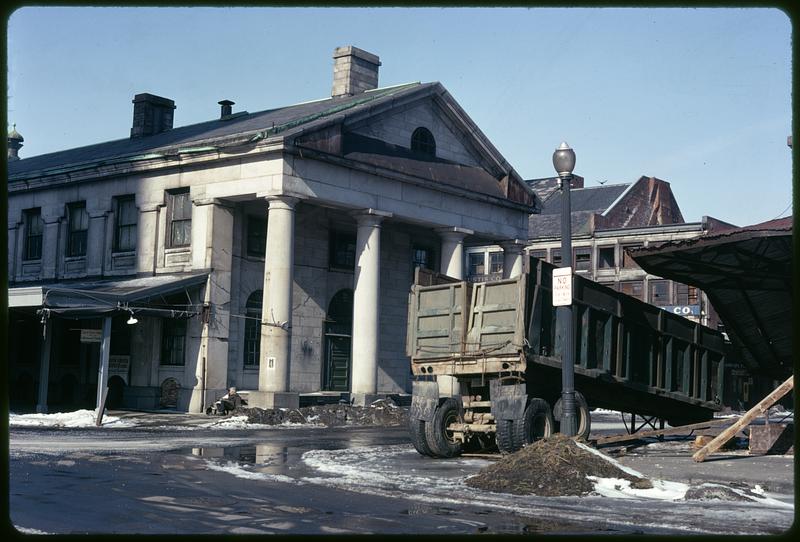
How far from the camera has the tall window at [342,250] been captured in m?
37.5

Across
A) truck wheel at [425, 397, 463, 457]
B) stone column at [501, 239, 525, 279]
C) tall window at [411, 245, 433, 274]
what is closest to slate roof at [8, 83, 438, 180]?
tall window at [411, 245, 433, 274]

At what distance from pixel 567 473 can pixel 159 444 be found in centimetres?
998

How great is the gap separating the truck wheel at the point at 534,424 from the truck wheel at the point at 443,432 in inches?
57.4

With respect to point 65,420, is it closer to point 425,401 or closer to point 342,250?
point 425,401

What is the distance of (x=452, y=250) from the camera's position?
128ft

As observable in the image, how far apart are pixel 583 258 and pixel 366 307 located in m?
36.9

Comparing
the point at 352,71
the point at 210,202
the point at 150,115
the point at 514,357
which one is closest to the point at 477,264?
the point at 352,71

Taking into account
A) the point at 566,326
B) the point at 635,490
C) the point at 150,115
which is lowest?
the point at 635,490

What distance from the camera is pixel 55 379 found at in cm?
3731

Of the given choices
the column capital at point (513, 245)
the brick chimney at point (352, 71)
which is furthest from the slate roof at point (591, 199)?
the brick chimney at point (352, 71)

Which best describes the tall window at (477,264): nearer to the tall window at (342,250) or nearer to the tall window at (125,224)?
the tall window at (342,250)

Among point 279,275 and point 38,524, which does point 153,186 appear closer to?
point 279,275

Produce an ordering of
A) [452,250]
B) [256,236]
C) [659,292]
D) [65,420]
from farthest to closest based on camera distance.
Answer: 1. [659,292]
2. [452,250]
3. [256,236]
4. [65,420]

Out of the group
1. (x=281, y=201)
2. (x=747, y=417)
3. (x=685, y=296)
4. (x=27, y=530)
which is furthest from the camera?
(x=685, y=296)
